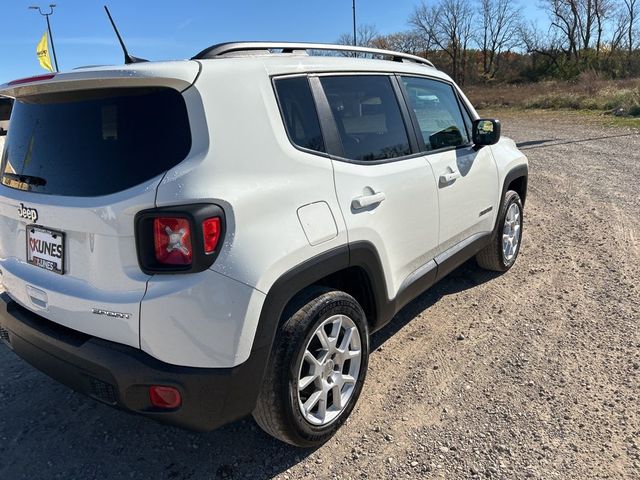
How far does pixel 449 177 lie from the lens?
342 cm

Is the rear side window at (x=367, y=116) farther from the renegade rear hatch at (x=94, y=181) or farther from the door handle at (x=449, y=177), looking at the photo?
the renegade rear hatch at (x=94, y=181)

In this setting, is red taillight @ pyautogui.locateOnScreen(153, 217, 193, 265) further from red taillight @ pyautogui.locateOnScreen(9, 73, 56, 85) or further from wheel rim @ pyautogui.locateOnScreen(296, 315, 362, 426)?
red taillight @ pyautogui.locateOnScreen(9, 73, 56, 85)

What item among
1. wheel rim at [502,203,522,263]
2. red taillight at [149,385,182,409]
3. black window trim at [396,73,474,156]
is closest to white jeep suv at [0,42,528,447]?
red taillight at [149,385,182,409]

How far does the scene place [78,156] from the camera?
2168 mm

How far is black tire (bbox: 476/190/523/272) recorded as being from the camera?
438 centimetres

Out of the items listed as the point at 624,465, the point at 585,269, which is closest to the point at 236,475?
the point at 624,465

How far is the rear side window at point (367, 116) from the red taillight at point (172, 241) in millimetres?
1054

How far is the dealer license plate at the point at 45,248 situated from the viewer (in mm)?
2189

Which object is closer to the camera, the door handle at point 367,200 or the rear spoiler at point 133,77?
the rear spoiler at point 133,77

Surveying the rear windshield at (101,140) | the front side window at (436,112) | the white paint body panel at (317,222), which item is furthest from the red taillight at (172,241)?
the front side window at (436,112)

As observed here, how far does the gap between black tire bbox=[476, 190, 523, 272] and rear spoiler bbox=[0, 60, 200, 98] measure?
3.09 m

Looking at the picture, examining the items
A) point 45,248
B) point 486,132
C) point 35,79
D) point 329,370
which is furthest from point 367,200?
point 486,132

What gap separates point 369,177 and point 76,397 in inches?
85.1

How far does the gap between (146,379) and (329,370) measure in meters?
0.92
